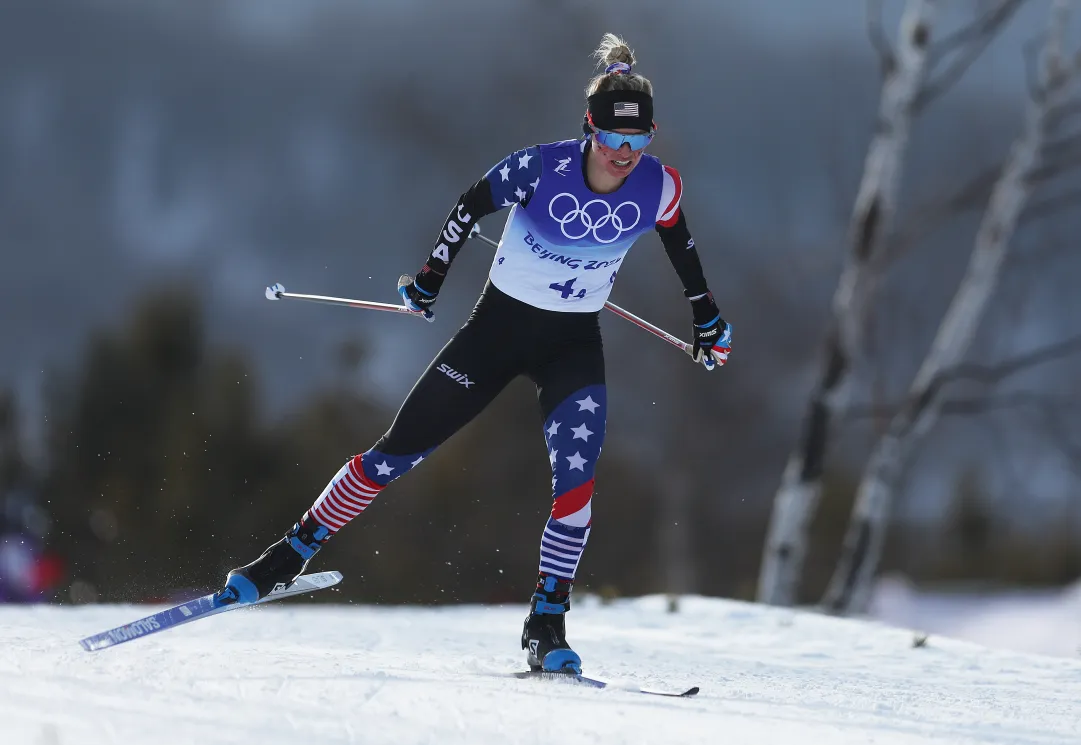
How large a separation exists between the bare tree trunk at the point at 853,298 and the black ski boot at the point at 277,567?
6.62 m

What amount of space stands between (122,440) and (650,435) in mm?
20648

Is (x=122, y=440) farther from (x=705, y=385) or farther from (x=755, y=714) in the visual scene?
(x=755, y=714)

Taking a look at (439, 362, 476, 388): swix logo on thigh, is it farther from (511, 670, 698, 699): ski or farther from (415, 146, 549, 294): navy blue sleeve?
(511, 670, 698, 699): ski

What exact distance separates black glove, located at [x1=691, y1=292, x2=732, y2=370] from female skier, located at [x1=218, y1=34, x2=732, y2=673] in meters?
0.25

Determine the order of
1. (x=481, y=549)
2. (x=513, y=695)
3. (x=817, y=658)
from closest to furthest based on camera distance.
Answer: (x=513, y=695), (x=817, y=658), (x=481, y=549)

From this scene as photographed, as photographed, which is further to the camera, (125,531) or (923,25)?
(125,531)

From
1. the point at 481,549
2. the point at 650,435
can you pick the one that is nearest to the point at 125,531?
the point at 481,549

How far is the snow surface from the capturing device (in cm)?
269

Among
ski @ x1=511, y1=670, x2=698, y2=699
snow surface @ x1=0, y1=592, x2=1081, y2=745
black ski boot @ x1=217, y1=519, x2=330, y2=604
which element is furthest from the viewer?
black ski boot @ x1=217, y1=519, x2=330, y2=604

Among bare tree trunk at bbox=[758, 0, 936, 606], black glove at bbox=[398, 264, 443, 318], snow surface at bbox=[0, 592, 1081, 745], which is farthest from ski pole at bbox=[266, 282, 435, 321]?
bare tree trunk at bbox=[758, 0, 936, 606]

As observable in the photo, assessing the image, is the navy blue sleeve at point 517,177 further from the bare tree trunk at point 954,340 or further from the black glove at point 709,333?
the bare tree trunk at point 954,340

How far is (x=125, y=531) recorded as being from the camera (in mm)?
29750

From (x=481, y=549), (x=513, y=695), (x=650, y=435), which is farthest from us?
(x=481, y=549)

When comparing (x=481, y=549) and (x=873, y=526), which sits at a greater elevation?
(x=873, y=526)
